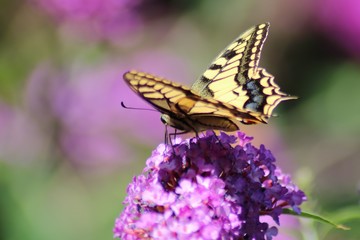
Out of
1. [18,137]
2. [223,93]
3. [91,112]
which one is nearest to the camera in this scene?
[223,93]

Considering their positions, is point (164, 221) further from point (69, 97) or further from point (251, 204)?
point (69, 97)

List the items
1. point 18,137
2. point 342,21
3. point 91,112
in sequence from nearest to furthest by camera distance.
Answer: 1. point 18,137
2. point 91,112
3. point 342,21

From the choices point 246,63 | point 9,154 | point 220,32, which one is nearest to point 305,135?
point 220,32

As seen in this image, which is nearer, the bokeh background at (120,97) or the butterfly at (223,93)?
the butterfly at (223,93)

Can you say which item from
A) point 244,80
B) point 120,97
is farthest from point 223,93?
point 120,97

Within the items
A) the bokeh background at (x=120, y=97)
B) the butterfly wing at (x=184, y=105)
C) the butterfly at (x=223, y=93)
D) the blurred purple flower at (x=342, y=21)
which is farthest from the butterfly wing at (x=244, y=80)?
the blurred purple flower at (x=342, y=21)

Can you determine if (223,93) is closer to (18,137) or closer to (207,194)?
(207,194)

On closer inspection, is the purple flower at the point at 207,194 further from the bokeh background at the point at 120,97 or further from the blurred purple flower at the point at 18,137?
the blurred purple flower at the point at 18,137
